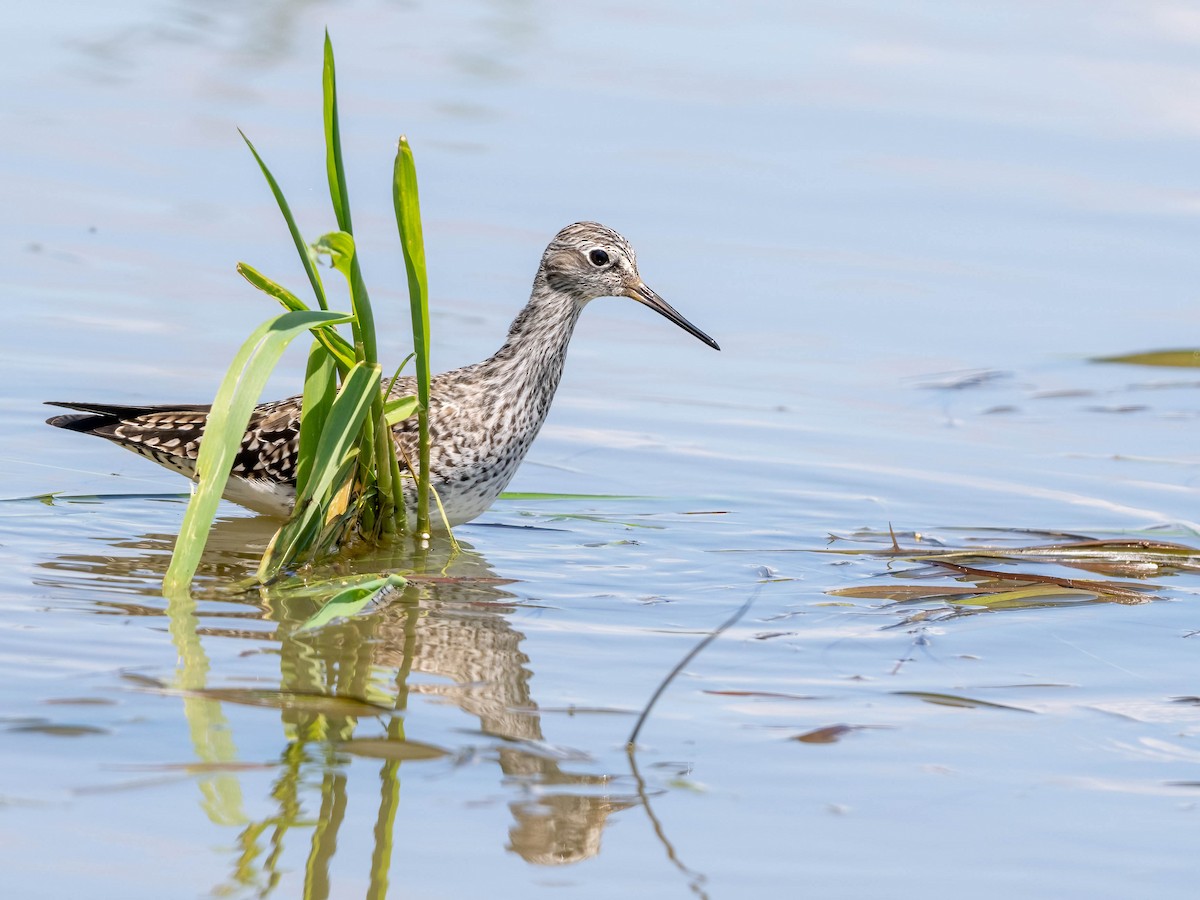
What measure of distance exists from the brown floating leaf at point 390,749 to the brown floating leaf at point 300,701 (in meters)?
0.20

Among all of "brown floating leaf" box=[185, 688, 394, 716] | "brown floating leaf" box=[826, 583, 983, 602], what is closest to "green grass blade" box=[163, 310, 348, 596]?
"brown floating leaf" box=[185, 688, 394, 716]

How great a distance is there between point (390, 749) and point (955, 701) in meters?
1.71

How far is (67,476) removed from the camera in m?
7.98

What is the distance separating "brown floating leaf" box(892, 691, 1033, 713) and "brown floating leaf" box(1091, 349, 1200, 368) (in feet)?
16.8

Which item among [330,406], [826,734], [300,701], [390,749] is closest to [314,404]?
[330,406]

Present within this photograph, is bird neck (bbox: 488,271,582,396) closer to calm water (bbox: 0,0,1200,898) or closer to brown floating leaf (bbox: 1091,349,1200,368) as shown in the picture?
calm water (bbox: 0,0,1200,898)

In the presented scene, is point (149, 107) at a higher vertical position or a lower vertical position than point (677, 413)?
higher

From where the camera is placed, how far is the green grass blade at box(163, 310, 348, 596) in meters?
5.46

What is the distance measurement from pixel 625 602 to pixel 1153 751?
80.3 inches

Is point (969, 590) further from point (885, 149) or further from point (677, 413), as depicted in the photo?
point (885, 149)

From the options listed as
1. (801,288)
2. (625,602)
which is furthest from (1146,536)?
(801,288)

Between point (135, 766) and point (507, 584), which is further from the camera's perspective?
point (507, 584)

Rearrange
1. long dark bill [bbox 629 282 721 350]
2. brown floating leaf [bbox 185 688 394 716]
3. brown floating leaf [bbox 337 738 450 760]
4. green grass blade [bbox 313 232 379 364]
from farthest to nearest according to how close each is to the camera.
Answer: long dark bill [bbox 629 282 721 350], green grass blade [bbox 313 232 379 364], brown floating leaf [bbox 185 688 394 716], brown floating leaf [bbox 337 738 450 760]

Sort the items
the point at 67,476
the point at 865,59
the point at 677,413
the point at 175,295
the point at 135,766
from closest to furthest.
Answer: the point at 135,766
the point at 67,476
the point at 677,413
the point at 175,295
the point at 865,59
